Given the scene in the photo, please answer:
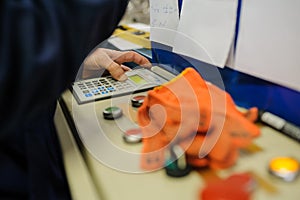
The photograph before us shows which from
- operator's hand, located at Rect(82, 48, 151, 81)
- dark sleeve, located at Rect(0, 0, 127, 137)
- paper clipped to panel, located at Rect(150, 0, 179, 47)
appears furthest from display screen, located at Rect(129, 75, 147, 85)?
dark sleeve, located at Rect(0, 0, 127, 137)

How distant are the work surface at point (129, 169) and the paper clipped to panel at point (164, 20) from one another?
278 mm

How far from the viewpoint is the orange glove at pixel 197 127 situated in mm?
372

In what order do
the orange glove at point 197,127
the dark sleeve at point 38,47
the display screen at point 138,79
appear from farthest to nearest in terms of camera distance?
the display screen at point 138,79 < the orange glove at point 197,127 < the dark sleeve at point 38,47

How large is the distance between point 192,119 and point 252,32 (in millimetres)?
195

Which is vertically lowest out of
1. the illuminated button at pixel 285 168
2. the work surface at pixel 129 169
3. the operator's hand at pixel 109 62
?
the work surface at pixel 129 169

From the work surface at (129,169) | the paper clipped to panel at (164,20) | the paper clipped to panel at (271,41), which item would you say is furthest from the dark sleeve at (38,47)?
the paper clipped to panel at (164,20)

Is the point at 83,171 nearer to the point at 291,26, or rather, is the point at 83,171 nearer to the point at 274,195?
the point at 274,195

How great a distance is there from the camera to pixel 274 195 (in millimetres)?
331

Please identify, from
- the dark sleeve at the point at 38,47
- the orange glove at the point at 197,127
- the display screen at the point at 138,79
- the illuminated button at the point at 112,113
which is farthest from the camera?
the display screen at the point at 138,79

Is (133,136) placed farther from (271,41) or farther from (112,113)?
(271,41)

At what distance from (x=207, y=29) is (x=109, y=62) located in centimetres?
24

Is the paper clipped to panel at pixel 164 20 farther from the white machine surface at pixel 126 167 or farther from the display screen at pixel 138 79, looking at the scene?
the white machine surface at pixel 126 167

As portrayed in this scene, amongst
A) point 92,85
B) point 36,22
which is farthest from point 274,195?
point 92,85

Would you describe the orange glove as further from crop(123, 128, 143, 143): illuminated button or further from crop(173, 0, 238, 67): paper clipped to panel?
crop(173, 0, 238, 67): paper clipped to panel
